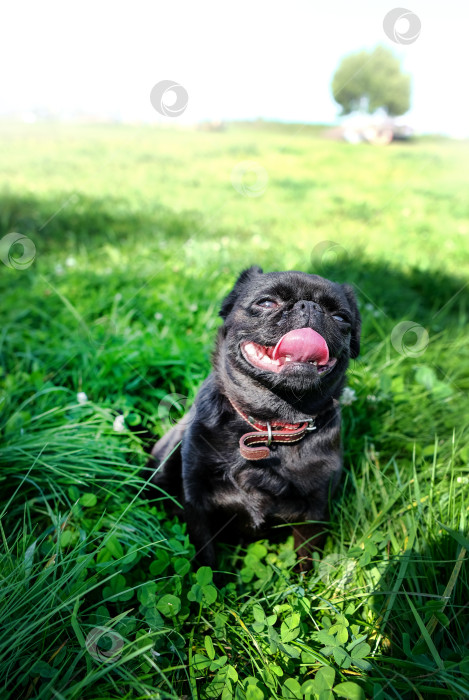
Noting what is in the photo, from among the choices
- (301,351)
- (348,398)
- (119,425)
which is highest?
(301,351)

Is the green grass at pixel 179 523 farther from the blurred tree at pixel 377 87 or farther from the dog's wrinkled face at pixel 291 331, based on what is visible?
the blurred tree at pixel 377 87

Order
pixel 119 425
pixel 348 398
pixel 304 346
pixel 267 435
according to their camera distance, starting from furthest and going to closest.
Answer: pixel 348 398 < pixel 119 425 < pixel 267 435 < pixel 304 346

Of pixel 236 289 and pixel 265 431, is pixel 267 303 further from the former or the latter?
pixel 265 431

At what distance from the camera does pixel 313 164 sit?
430 inches

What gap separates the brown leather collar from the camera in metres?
2.12

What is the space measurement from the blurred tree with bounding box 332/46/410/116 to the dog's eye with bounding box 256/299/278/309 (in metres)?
6.15

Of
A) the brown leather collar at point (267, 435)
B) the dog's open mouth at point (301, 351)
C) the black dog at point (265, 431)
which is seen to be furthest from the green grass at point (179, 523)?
the dog's open mouth at point (301, 351)

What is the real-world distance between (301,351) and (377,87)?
7.59 metres

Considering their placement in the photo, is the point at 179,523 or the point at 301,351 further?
the point at 179,523

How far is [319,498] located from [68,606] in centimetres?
114

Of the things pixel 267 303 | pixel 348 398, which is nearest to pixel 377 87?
pixel 348 398

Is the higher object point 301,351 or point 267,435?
point 301,351

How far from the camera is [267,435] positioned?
2141 mm

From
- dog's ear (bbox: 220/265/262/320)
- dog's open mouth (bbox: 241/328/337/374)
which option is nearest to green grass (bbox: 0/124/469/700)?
dog's ear (bbox: 220/265/262/320)
